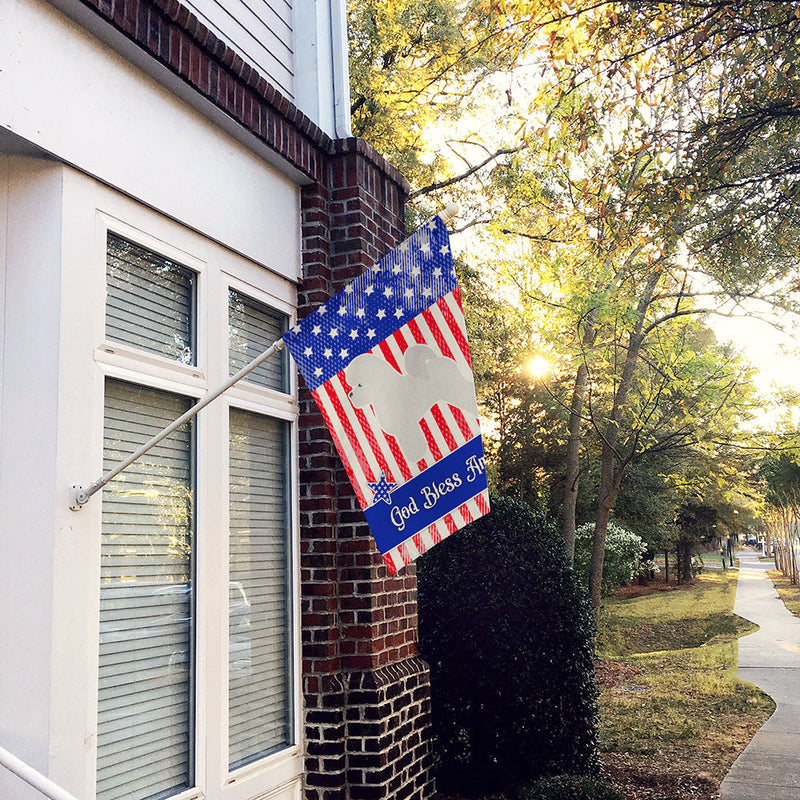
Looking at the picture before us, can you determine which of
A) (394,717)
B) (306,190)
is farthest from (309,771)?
(306,190)

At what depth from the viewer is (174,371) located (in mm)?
3928

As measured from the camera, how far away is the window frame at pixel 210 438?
3.71 metres

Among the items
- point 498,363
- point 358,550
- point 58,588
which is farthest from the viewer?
point 498,363

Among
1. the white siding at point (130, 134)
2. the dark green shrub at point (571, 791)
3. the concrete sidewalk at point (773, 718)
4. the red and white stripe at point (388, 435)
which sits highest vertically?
the white siding at point (130, 134)

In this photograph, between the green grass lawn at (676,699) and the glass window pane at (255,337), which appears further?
the green grass lawn at (676,699)

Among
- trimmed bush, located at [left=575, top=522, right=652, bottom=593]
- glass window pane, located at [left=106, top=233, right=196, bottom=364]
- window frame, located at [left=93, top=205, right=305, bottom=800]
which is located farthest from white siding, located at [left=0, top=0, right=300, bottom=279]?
trimmed bush, located at [left=575, top=522, right=652, bottom=593]

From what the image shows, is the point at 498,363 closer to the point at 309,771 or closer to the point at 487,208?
the point at 487,208

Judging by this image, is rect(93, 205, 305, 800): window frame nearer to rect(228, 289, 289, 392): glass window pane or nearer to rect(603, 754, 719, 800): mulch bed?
rect(228, 289, 289, 392): glass window pane

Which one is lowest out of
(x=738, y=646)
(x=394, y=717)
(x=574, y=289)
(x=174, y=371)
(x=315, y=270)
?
(x=738, y=646)

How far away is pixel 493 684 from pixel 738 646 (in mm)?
10910

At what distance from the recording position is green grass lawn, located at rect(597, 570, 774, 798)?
800 centimetres

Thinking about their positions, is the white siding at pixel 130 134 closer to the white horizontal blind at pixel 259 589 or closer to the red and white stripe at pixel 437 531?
the white horizontal blind at pixel 259 589

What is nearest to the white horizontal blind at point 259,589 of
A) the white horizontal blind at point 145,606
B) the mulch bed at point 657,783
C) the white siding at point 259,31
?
the white horizontal blind at point 145,606

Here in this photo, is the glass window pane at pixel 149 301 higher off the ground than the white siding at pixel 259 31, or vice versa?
the white siding at pixel 259 31
